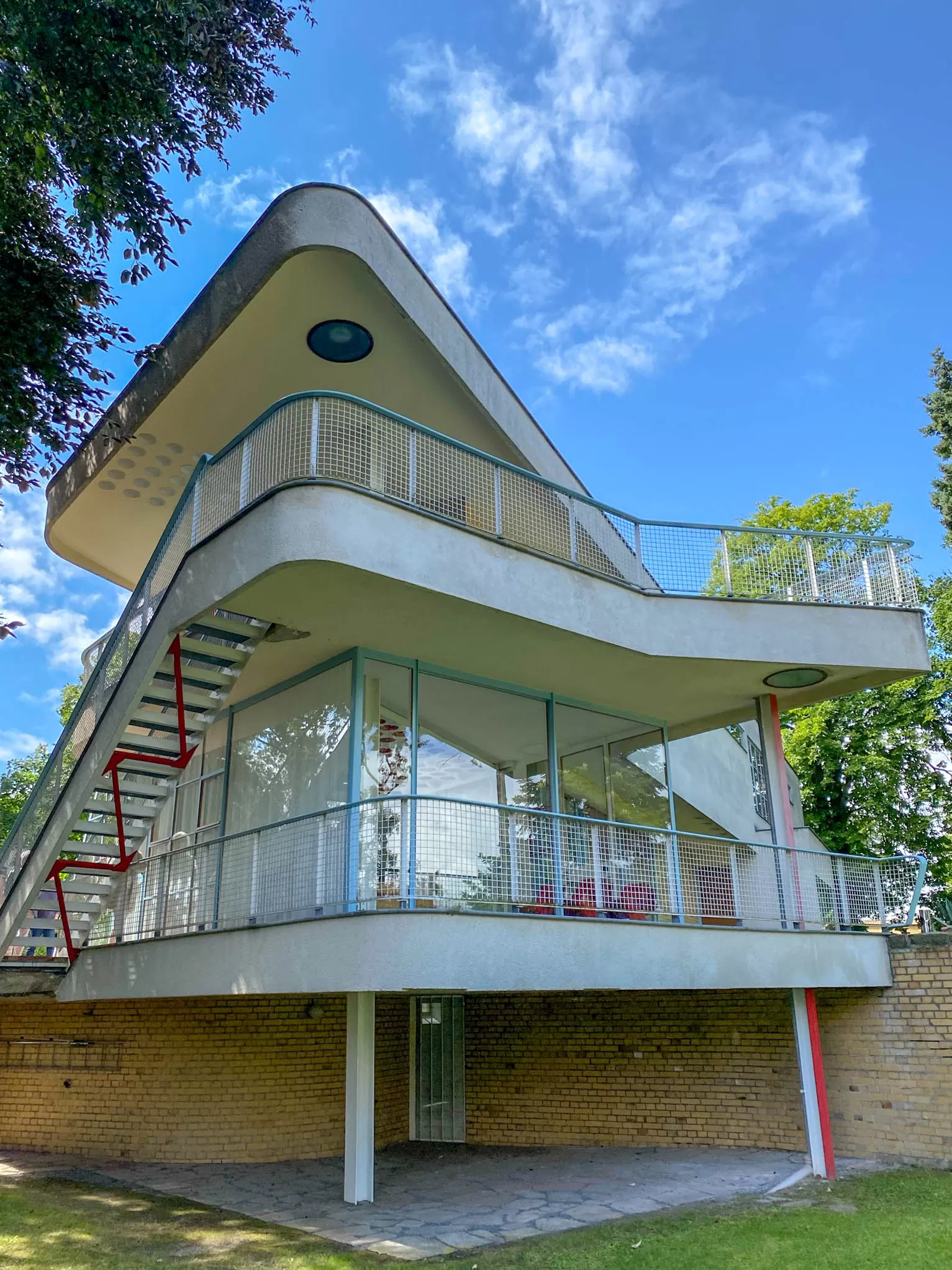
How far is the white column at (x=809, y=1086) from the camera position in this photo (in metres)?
9.02

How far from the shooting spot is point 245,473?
7.70 meters

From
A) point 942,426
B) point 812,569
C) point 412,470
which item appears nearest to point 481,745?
point 412,470

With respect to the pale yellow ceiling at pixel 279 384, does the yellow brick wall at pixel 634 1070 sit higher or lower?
lower

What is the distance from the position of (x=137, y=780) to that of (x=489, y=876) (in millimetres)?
4082

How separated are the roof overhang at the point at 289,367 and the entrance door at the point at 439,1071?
757 centimetres

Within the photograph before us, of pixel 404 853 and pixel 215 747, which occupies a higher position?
pixel 215 747

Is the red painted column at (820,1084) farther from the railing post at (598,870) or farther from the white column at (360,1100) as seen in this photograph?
the white column at (360,1100)

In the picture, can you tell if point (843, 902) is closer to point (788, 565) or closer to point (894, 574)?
point (894, 574)

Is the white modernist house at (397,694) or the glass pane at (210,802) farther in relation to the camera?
the glass pane at (210,802)

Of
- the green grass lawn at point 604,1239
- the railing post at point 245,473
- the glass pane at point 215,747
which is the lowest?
the green grass lawn at point 604,1239

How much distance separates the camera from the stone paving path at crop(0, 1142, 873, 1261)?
24.1 ft

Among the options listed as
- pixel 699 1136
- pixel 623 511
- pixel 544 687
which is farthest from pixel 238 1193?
pixel 623 511

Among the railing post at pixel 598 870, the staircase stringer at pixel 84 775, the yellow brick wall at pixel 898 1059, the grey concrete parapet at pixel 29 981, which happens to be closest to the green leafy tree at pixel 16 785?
the grey concrete parapet at pixel 29 981

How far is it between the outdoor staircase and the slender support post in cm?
708
